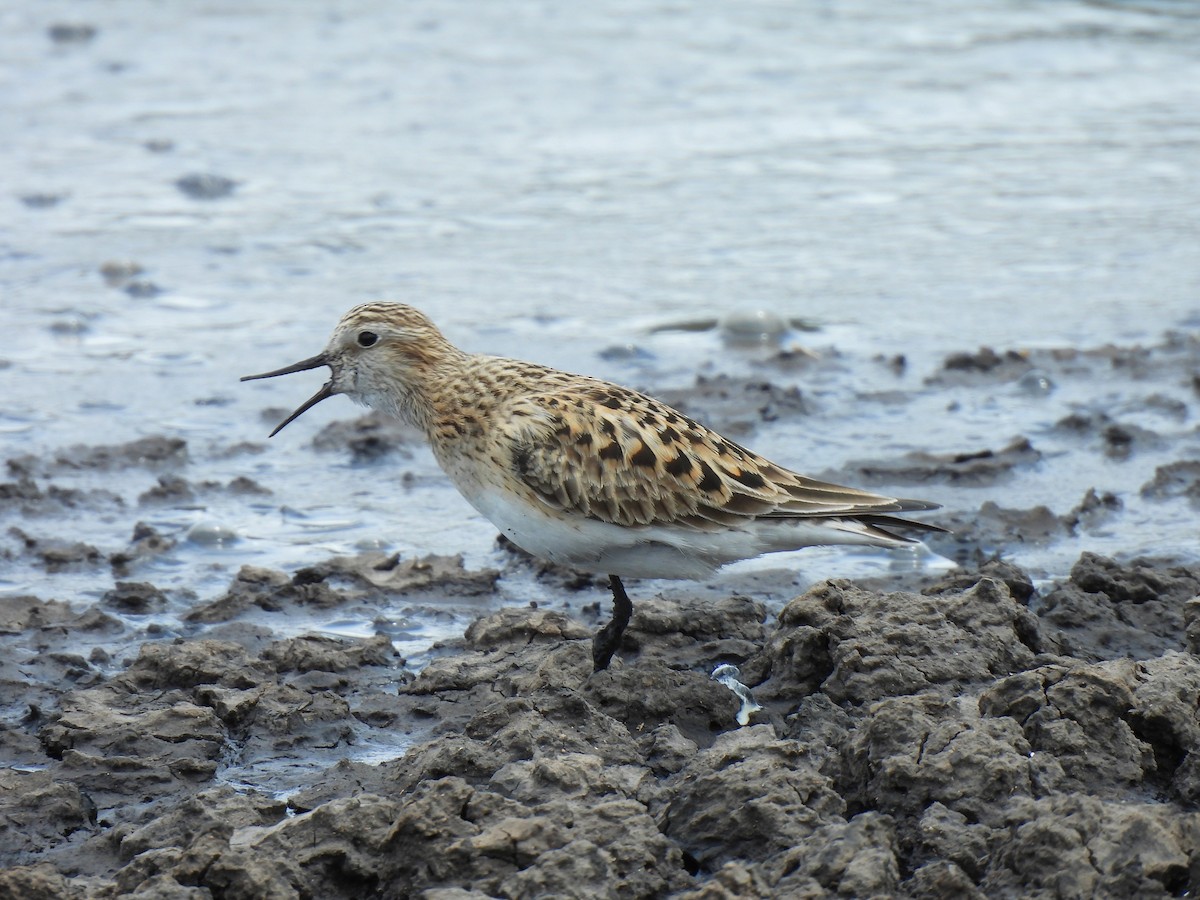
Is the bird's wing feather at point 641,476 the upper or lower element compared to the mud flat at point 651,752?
upper

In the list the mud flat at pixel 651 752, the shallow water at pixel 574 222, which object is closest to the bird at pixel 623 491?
the mud flat at pixel 651 752

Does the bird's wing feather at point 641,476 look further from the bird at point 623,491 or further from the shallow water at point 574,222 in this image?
the shallow water at point 574,222

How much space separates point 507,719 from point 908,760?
1342 millimetres

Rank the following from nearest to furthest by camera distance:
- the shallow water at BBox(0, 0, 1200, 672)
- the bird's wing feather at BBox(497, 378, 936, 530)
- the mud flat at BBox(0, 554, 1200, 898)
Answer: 1. the mud flat at BBox(0, 554, 1200, 898)
2. the bird's wing feather at BBox(497, 378, 936, 530)
3. the shallow water at BBox(0, 0, 1200, 672)

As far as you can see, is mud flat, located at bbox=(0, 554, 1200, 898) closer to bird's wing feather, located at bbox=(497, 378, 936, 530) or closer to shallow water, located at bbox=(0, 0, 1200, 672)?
bird's wing feather, located at bbox=(497, 378, 936, 530)

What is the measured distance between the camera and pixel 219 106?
15320mm

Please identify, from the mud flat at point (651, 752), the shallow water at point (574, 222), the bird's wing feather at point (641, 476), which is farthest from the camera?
the shallow water at point (574, 222)

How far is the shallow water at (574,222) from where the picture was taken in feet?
27.3

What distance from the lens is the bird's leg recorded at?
5.98 m

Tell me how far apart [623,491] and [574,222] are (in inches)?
265

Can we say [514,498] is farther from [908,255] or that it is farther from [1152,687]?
[908,255]

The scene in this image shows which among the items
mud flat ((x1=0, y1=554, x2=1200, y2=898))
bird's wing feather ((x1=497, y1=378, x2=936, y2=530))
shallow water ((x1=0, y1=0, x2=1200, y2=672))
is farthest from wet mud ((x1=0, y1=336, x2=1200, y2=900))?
bird's wing feather ((x1=497, y1=378, x2=936, y2=530))

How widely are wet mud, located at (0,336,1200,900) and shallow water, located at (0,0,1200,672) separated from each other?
7.8 inches

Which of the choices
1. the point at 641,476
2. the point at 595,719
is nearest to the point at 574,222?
the point at 641,476
